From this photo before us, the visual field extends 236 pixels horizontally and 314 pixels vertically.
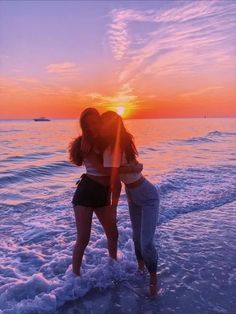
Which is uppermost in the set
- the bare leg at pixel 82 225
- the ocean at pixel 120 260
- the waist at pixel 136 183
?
the waist at pixel 136 183

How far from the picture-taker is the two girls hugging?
4.09 m

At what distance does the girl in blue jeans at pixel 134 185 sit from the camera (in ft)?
13.3

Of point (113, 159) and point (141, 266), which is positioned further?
point (141, 266)

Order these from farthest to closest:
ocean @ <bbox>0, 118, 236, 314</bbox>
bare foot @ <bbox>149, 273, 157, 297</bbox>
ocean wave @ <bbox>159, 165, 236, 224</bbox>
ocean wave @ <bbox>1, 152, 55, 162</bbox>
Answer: ocean wave @ <bbox>1, 152, 55, 162</bbox> → ocean wave @ <bbox>159, 165, 236, 224</bbox> → bare foot @ <bbox>149, 273, 157, 297</bbox> → ocean @ <bbox>0, 118, 236, 314</bbox>

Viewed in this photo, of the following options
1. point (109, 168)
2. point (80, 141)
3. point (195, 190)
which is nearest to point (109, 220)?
point (109, 168)

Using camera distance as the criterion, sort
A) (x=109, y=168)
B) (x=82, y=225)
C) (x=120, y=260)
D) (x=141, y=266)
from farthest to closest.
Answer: (x=120, y=260) < (x=141, y=266) < (x=82, y=225) < (x=109, y=168)

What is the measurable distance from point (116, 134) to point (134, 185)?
2.49ft

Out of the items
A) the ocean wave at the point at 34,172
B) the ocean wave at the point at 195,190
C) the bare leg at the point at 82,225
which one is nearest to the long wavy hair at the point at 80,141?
the bare leg at the point at 82,225

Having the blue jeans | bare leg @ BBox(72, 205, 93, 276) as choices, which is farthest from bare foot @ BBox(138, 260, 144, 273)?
bare leg @ BBox(72, 205, 93, 276)

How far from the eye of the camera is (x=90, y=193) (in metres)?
4.50

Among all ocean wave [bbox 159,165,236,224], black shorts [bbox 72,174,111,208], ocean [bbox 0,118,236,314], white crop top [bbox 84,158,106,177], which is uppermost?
white crop top [bbox 84,158,106,177]

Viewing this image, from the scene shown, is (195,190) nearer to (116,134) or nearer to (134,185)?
(134,185)

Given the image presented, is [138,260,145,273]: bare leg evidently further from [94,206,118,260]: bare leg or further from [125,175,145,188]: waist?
[125,175,145,188]: waist

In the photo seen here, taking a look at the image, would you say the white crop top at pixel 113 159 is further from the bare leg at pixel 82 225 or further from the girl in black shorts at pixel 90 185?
the bare leg at pixel 82 225
